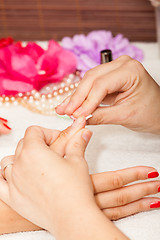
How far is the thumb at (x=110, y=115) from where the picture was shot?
82cm

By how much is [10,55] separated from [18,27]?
44 centimetres

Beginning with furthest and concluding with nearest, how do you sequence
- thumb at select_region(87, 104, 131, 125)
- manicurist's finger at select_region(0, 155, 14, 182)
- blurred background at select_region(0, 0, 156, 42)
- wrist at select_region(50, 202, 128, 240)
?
blurred background at select_region(0, 0, 156, 42) < thumb at select_region(87, 104, 131, 125) < manicurist's finger at select_region(0, 155, 14, 182) < wrist at select_region(50, 202, 128, 240)

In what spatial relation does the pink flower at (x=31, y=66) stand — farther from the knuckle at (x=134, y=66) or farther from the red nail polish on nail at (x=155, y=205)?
the red nail polish on nail at (x=155, y=205)

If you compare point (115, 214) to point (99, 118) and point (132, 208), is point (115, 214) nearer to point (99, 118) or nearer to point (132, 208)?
point (132, 208)

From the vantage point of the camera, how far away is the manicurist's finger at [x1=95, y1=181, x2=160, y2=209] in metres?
0.75

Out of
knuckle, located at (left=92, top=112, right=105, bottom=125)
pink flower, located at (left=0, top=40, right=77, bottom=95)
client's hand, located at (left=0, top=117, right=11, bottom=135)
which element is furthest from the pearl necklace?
knuckle, located at (left=92, top=112, right=105, bottom=125)

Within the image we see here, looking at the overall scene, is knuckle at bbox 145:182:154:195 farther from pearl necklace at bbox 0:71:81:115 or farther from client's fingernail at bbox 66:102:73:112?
pearl necklace at bbox 0:71:81:115

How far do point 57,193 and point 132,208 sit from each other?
218mm

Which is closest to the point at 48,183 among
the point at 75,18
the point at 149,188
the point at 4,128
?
the point at 149,188

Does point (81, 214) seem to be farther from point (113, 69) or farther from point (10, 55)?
point (10, 55)

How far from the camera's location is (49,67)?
1.28 metres

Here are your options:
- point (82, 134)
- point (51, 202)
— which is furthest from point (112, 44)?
point (51, 202)

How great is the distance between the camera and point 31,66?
4.09ft

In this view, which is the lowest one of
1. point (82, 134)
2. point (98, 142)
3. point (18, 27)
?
point (98, 142)
